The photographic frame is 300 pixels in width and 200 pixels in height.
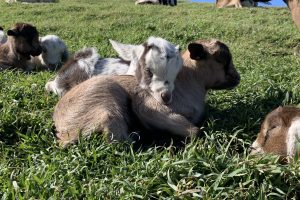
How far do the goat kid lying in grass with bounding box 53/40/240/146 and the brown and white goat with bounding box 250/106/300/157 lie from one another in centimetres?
74

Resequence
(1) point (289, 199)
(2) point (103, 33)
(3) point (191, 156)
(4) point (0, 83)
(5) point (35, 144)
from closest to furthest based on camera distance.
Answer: (1) point (289, 199) < (3) point (191, 156) < (5) point (35, 144) < (4) point (0, 83) < (2) point (103, 33)

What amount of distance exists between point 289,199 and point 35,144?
2464mm

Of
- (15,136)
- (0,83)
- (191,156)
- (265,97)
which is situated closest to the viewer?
(191,156)

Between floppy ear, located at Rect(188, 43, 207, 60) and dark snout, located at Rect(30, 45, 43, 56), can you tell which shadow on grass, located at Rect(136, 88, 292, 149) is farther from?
dark snout, located at Rect(30, 45, 43, 56)

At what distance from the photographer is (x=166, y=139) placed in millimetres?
5215

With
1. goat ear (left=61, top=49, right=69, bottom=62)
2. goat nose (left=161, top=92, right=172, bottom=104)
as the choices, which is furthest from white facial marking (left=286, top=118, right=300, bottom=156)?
goat ear (left=61, top=49, right=69, bottom=62)

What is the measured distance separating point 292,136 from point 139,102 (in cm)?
168

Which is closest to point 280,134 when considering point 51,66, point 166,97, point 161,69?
point 166,97

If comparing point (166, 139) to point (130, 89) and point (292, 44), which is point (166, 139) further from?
point (292, 44)

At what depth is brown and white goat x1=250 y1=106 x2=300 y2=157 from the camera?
4227 mm

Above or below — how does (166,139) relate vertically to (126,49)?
below

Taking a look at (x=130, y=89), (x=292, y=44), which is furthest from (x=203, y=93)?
(x=292, y=44)

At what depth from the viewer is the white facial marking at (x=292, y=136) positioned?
418 centimetres

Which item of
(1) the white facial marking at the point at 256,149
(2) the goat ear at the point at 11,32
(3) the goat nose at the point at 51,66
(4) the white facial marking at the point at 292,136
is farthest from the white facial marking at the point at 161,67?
(2) the goat ear at the point at 11,32
